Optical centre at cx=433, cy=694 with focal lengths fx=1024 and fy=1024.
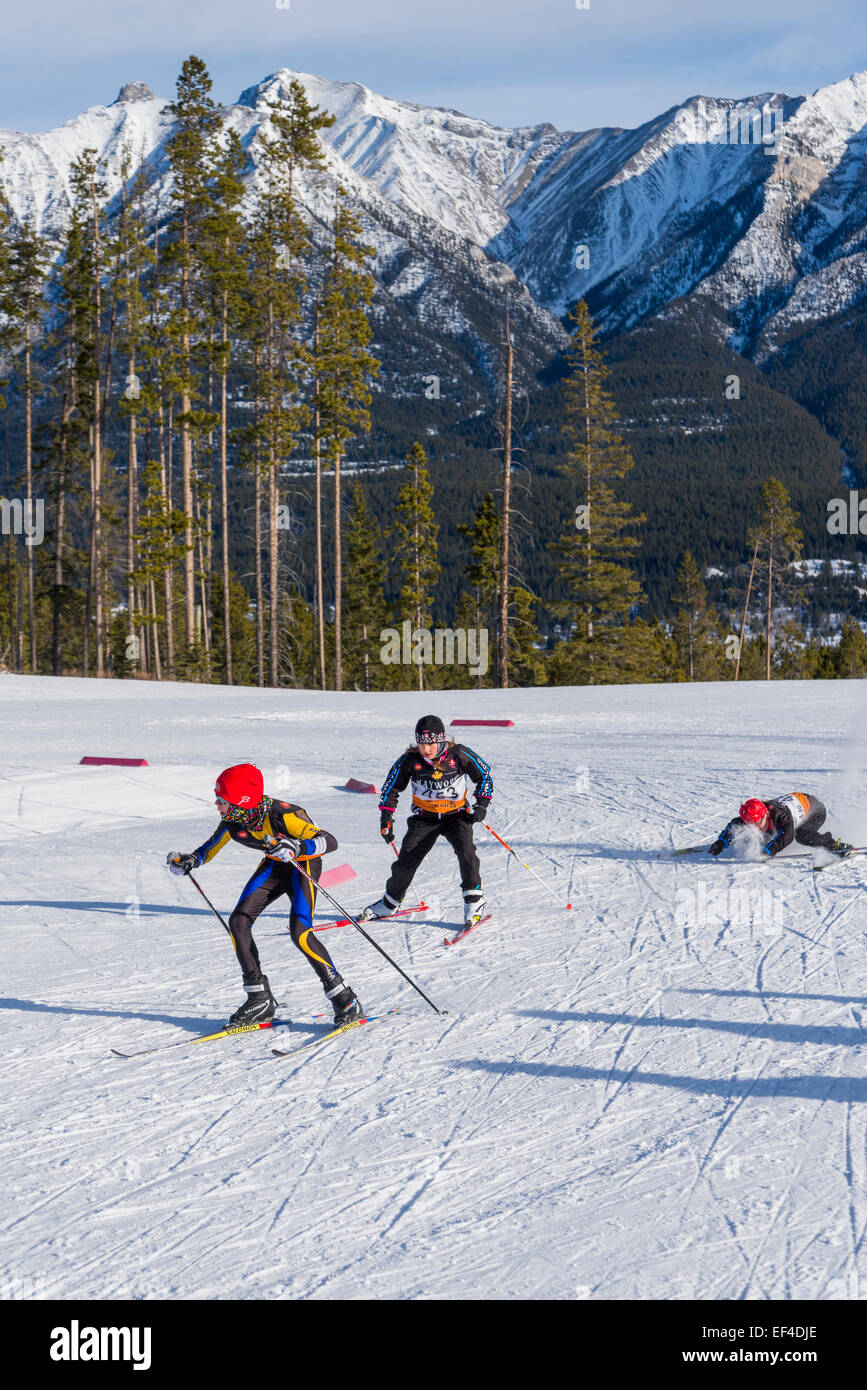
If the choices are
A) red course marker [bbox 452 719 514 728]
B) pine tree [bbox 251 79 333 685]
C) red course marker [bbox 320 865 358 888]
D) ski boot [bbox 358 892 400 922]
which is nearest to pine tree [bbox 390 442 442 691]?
pine tree [bbox 251 79 333 685]

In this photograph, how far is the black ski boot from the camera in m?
6.43

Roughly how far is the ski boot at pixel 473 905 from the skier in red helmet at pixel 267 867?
2102mm

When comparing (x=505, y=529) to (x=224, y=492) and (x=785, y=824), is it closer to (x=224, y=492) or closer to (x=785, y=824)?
(x=224, y=492)

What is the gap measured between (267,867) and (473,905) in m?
2.50

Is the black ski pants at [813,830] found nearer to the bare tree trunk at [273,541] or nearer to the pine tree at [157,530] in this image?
the bare tree trunk at [273,541]

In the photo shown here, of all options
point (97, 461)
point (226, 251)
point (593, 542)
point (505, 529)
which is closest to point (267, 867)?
point (505, 529)

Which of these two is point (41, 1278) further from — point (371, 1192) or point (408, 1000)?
point (408, 1000)

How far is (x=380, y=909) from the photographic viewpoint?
8641mm

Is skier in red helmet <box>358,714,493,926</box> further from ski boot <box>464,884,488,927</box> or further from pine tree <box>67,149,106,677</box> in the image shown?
pine tree <box>67,149,106,677</box>

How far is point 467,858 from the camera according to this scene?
27.4ft

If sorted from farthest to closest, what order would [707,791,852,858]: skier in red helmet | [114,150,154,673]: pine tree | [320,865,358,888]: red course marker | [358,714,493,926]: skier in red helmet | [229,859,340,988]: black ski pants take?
[114,150,154,673]: pine tree → [320,865,358,888]: red course marker → [707,791,852,858]: skier in red helmet → [358,714,493,926]: skier in red helmet → [229,859,340,988]: black ski pants

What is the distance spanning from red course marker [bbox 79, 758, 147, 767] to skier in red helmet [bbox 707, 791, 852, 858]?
8.75 meters

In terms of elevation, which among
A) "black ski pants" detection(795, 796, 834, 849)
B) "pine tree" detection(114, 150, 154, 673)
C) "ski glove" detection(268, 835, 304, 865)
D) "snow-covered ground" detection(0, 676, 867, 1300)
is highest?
"pine tree" detection(114, 150, 154, 673)

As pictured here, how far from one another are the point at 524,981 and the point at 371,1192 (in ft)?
9.23
